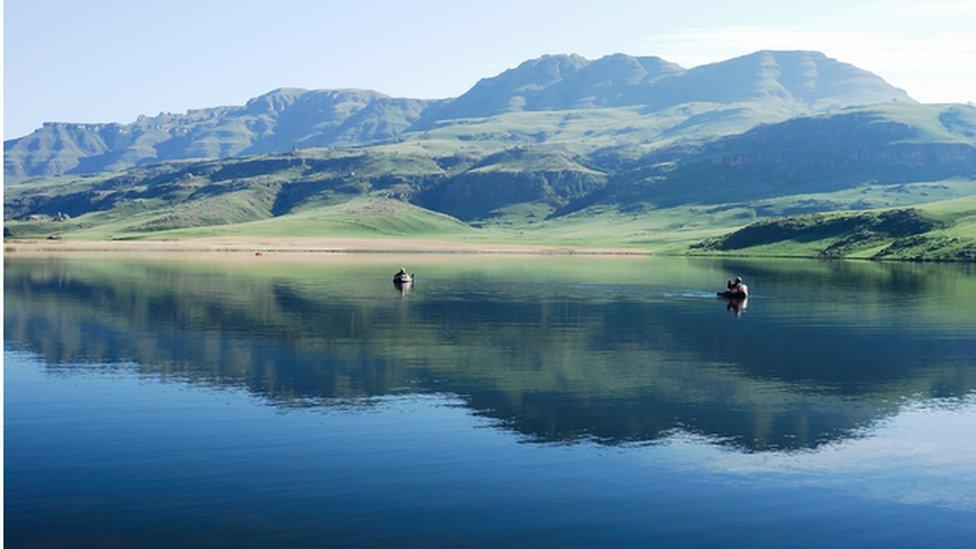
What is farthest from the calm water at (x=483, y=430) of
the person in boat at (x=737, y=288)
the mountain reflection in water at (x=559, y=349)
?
the person in boat at (x=737, y=288)

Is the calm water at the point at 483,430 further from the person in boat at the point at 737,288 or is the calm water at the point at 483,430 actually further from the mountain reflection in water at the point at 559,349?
the person in boat at the point at 737,288

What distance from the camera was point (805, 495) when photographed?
4128 cm

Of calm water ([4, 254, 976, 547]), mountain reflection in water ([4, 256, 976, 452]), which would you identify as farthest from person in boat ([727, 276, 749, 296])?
calm water ([4, 254, 976, 547])

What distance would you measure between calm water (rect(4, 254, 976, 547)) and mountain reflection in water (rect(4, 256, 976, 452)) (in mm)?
391

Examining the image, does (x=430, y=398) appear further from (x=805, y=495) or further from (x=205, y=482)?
(x=805, y=495)

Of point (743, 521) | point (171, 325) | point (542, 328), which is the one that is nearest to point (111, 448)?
point (743, 521)

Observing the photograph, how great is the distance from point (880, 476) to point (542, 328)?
59286 millimetres

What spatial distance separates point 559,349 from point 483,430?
34.7m

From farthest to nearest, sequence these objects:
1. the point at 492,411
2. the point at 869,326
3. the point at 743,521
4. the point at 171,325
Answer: the point at 869,326, the point at 171,325, the point at 492,411, the point at 743,521

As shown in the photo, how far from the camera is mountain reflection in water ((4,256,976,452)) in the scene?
59094mm

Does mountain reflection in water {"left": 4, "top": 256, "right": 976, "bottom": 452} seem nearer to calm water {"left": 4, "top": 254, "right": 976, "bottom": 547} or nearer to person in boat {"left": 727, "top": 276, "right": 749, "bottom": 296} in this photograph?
calm water {"left": 4, "top": 254, "right": 976, "bottom": 547}

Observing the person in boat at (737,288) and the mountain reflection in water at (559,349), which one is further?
the person in boat at (737,288)

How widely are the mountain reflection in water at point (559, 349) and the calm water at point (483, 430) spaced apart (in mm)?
391

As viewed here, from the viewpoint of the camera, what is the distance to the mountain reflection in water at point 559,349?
59.1m
